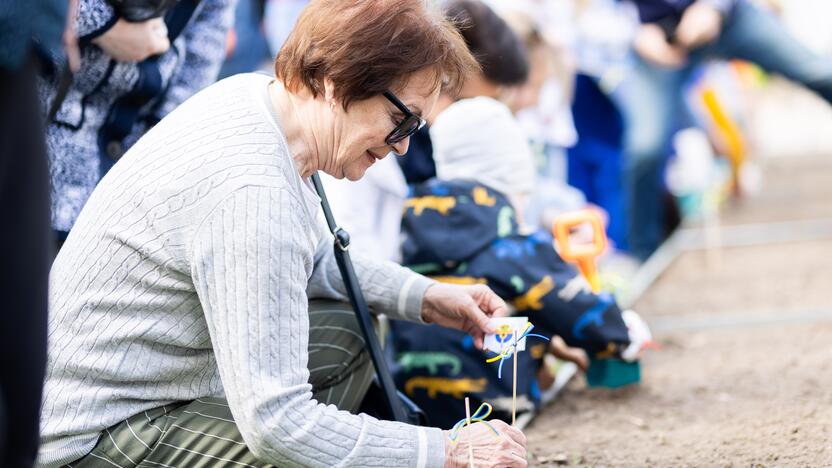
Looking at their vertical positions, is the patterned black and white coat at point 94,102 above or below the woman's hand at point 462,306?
above

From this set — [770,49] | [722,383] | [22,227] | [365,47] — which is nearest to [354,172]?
[365,47]

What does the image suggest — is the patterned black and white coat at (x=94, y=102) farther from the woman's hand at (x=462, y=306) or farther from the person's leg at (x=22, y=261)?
the person's leg at (x=22, y=261)

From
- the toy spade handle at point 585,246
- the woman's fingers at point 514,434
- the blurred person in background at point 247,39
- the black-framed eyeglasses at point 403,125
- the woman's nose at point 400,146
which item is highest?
the black-framed eyeglasses at point 403,125

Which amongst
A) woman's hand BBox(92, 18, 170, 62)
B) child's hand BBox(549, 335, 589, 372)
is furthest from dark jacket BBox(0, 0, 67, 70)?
child's hand BBox(549, 335, 589, 372)

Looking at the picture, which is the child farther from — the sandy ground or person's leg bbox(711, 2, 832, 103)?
person's leg bbox(711, 2, 832, 103)

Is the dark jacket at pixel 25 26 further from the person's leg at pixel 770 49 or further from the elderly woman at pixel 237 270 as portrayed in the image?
the person's leg at pixel 770 49

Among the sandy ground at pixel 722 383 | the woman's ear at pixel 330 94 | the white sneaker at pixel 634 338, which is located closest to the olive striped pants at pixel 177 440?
the woman's ear at pixel 330 94

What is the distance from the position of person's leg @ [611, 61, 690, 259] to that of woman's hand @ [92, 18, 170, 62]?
121 inches

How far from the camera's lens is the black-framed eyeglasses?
6.17ft

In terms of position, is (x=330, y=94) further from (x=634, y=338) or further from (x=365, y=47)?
(x=634, y=338)

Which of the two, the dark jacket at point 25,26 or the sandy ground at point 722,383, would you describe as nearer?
the dark jacket at point 25,26

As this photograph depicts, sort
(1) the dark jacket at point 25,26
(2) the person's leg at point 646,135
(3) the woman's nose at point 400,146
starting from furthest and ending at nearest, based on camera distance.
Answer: (2) the person's leg at point 646,135 < (3) the woman's nose at point 400,146 < (1) the dark jacket at point 25,26

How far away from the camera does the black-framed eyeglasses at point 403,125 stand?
188 centimetres

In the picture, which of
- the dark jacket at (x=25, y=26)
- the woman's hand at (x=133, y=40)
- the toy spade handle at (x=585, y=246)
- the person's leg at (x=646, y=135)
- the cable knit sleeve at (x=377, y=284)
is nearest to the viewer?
the dark jacket at (x=25, y=26)
